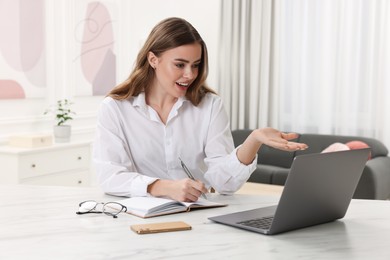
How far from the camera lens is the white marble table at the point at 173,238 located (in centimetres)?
158

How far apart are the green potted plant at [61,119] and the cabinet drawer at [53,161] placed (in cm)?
16

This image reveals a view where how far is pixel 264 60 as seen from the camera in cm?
621

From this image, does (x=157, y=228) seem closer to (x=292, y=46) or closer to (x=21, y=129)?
(x=21, y=129)

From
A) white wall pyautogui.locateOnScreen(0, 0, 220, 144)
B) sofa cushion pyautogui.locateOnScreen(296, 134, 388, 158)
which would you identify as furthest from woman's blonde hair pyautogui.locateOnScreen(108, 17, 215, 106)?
sofa cushion pyautogui.locateOnScreen(296, 134, 388, 158)

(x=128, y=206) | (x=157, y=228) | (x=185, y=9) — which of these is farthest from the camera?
(x=185, y=9)

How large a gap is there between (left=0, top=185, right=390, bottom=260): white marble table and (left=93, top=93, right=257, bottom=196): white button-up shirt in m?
0.46

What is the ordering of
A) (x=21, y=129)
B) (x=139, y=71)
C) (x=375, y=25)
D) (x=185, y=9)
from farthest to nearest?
(x=185, y=9), (x=375, y=25), (x=21, y=129), (x=139, y=71)

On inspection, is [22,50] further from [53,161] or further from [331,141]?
[331,141]

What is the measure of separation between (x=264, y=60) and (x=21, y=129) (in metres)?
2.60

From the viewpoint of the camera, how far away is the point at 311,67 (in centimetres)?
599

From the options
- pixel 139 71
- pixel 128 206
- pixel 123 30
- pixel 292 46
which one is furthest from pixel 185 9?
pixel 128 206

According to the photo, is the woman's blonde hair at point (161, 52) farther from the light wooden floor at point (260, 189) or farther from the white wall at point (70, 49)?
the light wooden floor at point (260, 189)

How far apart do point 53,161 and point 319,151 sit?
2.45 m

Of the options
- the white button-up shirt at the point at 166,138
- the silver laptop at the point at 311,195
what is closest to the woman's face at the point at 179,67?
the white button-up shirt at the point at 166,138
